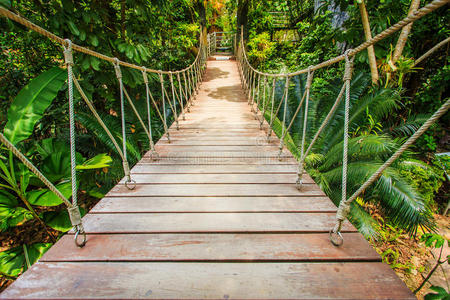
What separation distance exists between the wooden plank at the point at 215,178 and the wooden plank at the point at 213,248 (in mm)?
526

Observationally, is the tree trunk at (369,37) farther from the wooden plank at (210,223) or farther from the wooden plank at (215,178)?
the wooden plank at (210,223)

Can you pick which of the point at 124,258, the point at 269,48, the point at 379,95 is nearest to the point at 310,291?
the point at 124,258

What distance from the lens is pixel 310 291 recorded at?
2.36ft

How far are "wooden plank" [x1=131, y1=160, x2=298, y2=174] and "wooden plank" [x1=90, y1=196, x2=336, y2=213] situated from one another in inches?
14.9

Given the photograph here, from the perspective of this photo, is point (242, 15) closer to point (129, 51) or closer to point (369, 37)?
point (369, 37)

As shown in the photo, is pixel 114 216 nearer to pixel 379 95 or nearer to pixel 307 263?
pixel 307 263

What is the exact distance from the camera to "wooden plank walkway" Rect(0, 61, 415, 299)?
72cm

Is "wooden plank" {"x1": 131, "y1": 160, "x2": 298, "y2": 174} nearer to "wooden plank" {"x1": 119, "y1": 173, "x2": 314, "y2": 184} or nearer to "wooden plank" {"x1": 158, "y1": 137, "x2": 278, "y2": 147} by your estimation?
"wooden plank" {"x1": 119, "y1": 173, "x2": 314, "y2": 184}

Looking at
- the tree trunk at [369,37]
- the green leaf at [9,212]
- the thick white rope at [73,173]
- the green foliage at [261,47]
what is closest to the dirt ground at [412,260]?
the tree trunk at [369,37]

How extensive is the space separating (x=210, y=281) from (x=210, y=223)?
31cm

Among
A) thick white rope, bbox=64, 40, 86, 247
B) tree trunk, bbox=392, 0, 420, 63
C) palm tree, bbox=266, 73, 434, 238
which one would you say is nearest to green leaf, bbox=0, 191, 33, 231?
thick white rope, bbox=64, 40, 86, 247

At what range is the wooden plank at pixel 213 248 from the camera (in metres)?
0.84

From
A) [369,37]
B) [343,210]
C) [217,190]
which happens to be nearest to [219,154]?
[217,190]

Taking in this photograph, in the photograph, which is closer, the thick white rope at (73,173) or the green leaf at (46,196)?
the thick white rope at (73,173)
